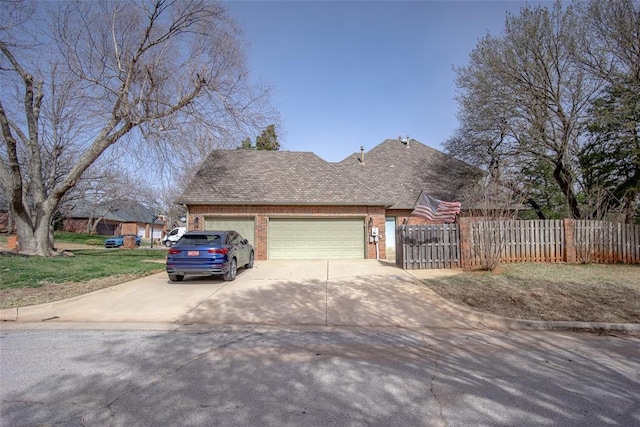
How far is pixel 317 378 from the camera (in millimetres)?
4211

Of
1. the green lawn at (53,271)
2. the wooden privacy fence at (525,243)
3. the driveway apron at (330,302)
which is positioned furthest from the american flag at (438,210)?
the green lawn at (53,271)

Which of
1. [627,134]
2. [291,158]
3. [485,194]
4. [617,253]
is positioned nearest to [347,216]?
[291,158]

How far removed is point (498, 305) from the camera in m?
7.64

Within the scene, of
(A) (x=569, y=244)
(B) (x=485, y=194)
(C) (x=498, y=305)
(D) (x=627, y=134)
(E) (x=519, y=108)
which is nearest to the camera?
(C) (x=498, y=305)

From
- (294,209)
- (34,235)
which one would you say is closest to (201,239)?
(294,209)

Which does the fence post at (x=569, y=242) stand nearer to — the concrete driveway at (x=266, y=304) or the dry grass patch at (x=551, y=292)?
the dry grass patch at (x=551, y=292)

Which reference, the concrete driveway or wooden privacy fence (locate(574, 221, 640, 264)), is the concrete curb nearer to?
the concrete driveway

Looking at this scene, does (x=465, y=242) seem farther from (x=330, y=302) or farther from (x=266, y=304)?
(x=266, y=304)

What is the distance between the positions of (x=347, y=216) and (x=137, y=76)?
10772 mm

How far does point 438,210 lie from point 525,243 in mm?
3186

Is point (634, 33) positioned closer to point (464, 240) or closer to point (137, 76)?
point (464, 240)

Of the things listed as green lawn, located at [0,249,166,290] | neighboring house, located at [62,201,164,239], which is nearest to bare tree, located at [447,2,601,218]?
green lawn, located at [0,249,166,290]

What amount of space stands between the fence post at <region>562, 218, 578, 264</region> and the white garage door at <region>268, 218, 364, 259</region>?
8270mm

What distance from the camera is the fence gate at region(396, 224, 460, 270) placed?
12.5 metres
